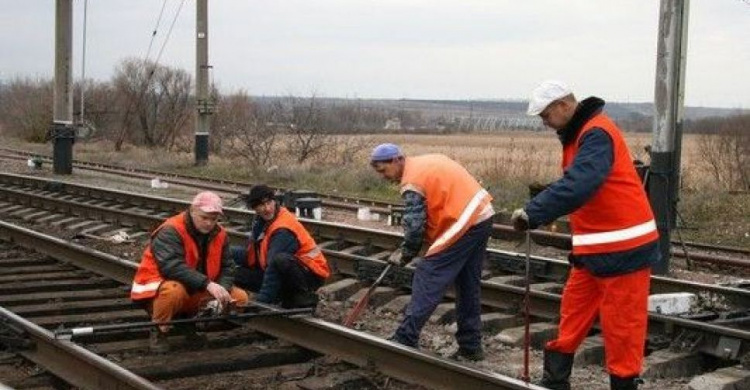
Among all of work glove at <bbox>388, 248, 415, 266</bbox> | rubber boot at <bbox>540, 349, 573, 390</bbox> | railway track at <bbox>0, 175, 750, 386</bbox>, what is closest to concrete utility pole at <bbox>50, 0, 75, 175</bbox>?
railway track at <bbox>0, 175, 750, 386</bbox>

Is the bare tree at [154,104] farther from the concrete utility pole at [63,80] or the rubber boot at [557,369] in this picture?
the rubber boot at [557,369]

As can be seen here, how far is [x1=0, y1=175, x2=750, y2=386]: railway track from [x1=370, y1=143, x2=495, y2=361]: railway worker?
3.58 feet

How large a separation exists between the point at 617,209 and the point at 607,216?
2.8 inches

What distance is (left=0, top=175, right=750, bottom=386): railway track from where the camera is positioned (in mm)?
7879

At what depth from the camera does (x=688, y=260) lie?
12648 millimetres

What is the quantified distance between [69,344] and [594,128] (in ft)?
12.4

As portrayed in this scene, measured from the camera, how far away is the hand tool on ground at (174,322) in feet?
23.3

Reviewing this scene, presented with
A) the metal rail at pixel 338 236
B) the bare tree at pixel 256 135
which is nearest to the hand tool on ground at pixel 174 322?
the metal rail at pixel 338 236

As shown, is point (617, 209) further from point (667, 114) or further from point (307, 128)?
point (307, 128)

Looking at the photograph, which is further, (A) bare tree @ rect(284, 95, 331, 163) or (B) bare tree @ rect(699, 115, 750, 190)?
(A) bare tree @ rect(284, 95, 331, 163)

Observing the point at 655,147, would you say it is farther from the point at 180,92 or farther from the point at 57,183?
the point at 180,92

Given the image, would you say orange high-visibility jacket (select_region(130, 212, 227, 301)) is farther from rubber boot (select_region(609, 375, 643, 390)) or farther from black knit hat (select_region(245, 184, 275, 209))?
rubber boot (select_region(609, 375, 643, 390))

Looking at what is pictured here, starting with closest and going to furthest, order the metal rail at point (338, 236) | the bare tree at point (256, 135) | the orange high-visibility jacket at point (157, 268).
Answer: the orange high-visibility jacket at point (157, 268), the metal rail at point (338, 236), the bare tree at point (256, 135)

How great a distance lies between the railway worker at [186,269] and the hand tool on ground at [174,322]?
0.13 m
